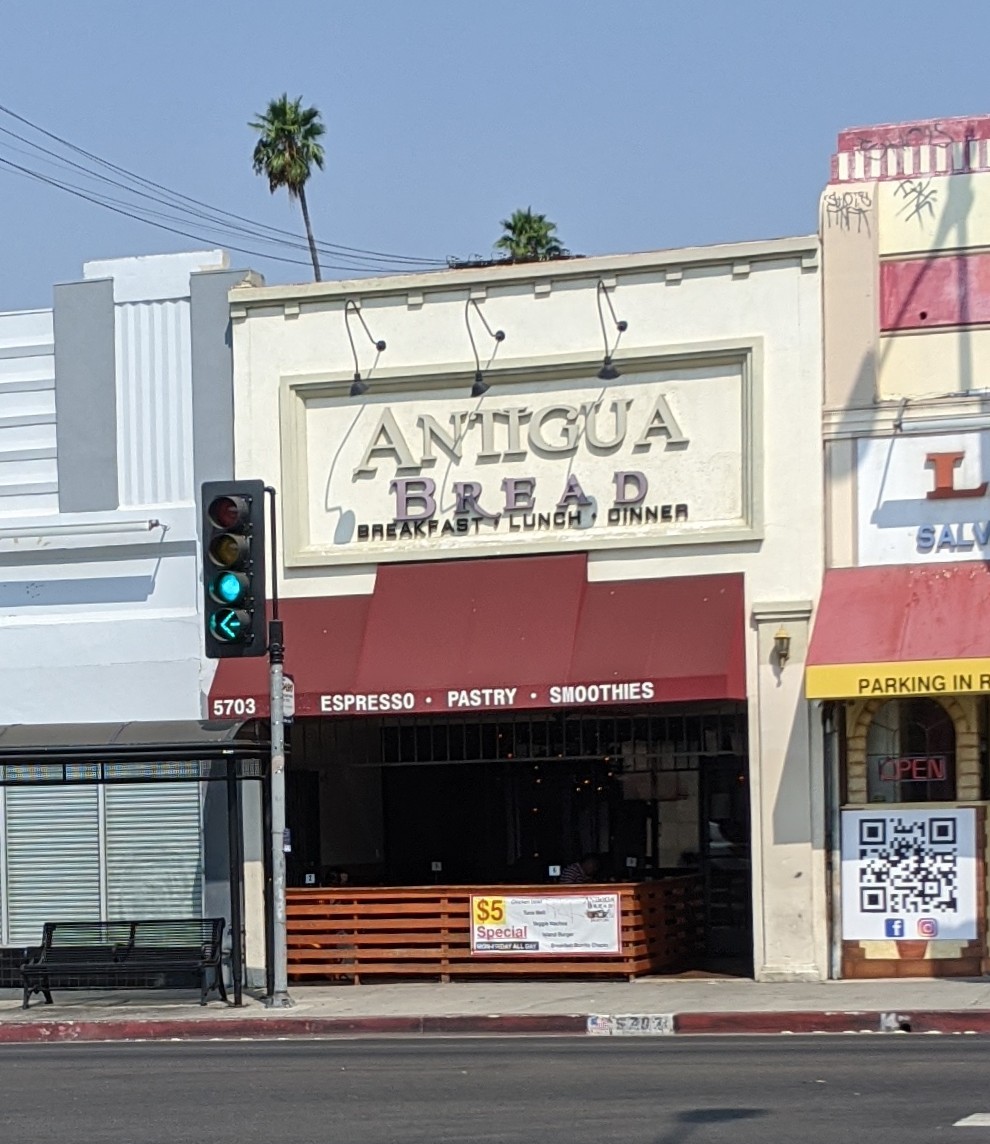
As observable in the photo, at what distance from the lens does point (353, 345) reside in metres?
21.1

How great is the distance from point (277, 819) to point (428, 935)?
2.72 meters

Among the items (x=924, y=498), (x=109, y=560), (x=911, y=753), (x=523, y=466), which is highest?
(x=523, y=466)

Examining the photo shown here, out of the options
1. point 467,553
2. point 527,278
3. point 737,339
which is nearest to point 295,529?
point 467,553

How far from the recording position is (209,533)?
56.5 ft

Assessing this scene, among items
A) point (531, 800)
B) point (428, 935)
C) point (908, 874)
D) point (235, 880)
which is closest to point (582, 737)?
point (531, 800)

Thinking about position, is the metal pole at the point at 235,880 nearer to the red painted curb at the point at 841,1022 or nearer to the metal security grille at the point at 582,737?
the metal security grille at the point at 582,737

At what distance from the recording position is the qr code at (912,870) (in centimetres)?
1920

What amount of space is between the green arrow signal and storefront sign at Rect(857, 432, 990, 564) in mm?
6229

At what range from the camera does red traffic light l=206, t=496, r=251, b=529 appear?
17.2m

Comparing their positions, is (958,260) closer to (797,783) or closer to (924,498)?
Result: (924,498)

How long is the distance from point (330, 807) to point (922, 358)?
327 inches

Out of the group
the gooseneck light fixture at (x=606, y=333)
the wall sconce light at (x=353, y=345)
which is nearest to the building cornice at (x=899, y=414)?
the gooseneck light fixture at (x=606, y=333)

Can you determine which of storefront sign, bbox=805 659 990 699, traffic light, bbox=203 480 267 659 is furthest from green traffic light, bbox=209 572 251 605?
storefront sign, bbox=805 659 990 699

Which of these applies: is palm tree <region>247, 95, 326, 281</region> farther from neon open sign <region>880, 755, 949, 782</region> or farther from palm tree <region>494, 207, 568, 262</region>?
neon open sign <region>880, 755, 949, 782</region>
